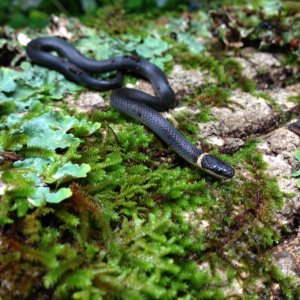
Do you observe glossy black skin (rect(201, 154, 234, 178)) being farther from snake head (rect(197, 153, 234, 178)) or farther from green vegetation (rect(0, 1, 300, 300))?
green vegetation (rect(0, 1, 300, 300))

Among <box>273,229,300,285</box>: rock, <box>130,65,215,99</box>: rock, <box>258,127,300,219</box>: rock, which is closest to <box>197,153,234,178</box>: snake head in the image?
<box>258,127,300,219</box>: rock

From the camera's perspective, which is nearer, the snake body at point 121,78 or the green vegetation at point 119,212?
the green vegetation at point 119,212

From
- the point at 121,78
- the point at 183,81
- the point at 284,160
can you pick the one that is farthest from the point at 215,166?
the point at 121,78

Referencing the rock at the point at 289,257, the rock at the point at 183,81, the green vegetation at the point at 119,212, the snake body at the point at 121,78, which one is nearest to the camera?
the green vegetation at the point at 119,212

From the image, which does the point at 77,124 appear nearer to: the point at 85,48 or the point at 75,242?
the point at 75,242

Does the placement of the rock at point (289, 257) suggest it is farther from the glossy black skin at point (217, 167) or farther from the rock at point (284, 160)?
the glossy black skin at point (217, 167)

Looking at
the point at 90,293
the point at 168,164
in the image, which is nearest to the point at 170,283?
the point at 90,293

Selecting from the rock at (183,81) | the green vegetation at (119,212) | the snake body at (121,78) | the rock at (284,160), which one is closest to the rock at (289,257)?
the green vegetation at (119,212)
